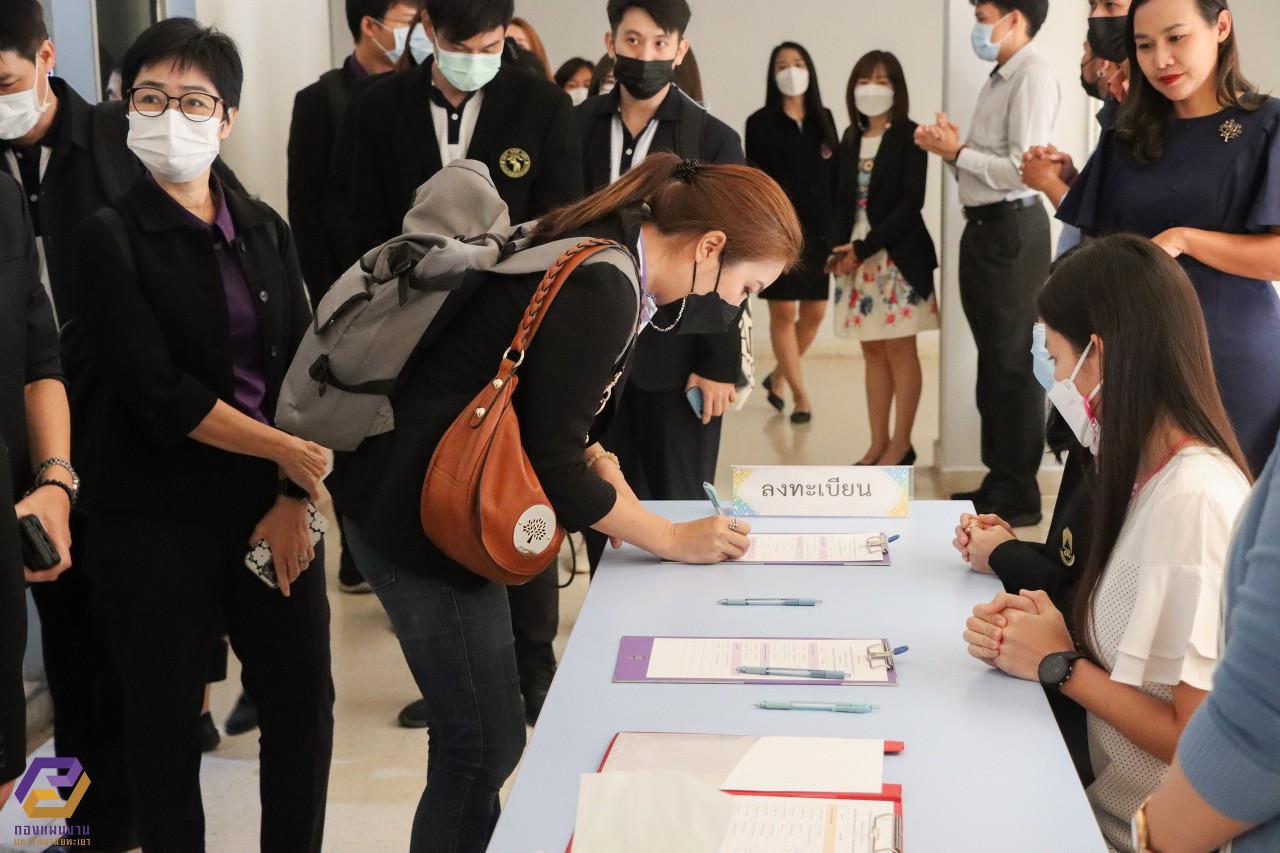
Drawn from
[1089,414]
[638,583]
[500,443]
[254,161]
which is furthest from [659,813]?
[254,161]

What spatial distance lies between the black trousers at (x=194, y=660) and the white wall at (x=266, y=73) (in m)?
2.32

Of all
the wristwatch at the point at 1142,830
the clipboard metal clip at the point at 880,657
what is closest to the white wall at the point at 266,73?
the clipboard metal clip at the point at 880,657

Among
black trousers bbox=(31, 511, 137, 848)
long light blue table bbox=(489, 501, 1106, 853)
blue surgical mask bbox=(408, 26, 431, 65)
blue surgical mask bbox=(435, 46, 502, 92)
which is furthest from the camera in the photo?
blue surgical mask bbox=(408, 26, 431, 65)

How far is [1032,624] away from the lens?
4.93ft

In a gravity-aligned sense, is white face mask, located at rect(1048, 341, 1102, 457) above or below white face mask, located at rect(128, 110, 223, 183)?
below

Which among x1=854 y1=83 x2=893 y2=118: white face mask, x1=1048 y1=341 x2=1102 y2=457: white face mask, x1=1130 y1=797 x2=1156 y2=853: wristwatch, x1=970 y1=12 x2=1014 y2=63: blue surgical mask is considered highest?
x1=970 y1=12 x2=1014 y2=63: blue surgical mask

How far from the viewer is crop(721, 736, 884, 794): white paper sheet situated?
4.04 ft

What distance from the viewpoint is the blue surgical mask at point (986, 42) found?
410 cm

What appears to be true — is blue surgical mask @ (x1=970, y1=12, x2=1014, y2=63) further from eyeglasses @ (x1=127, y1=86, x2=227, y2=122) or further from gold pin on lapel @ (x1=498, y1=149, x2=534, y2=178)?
eyeglasses @ (x1=127, y1=86, x2=227, y2=122)

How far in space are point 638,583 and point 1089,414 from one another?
66 cm

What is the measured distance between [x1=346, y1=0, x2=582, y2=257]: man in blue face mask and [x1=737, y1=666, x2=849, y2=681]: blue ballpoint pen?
1.55m

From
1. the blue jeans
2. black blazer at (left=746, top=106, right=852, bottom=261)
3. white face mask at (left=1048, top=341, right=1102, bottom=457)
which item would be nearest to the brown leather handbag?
the blue jeans

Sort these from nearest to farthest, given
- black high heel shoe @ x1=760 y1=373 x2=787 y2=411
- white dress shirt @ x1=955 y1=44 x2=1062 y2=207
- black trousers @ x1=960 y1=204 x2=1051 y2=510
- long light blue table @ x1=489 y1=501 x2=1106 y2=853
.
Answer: long light blue table @ x1=489 y1=501 x2=1106 y2=853 < white dress shirt @ x1=955 y1=44 x2=1062 y2=207 < black trousers @ x1=960 y1=204 x2=1051 y2=510 < black high heel shoe @ x1=760 y1=373 x2=787 y2=411

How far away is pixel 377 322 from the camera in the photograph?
5.35 feet
